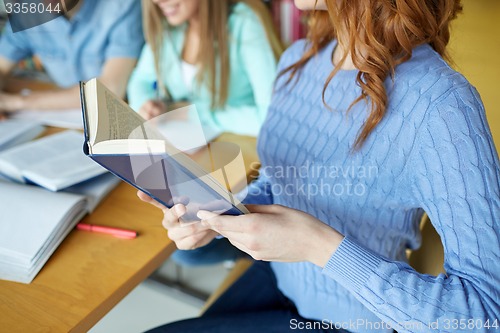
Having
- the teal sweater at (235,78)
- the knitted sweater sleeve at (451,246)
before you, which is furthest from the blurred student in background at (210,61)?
the knitted sweater sleeve at (451,246)

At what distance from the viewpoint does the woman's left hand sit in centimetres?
66

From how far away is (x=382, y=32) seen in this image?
743mm

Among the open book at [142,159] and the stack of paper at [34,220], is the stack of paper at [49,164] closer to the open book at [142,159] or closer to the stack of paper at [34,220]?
the stack of paper at [34,220]

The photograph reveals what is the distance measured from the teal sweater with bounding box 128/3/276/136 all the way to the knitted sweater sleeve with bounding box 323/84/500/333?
0.62m

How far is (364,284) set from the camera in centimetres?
66

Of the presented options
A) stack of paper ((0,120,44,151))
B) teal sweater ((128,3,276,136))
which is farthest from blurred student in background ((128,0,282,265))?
stack of paper ((0,120,44,151))

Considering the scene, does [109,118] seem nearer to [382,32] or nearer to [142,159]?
[142,159]

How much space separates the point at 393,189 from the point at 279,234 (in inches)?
8.2

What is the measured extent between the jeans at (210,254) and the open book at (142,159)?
0.41 m

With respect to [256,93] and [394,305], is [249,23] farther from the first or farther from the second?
[394,305]

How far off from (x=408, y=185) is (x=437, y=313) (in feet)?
0.62

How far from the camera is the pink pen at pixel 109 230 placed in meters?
0.85

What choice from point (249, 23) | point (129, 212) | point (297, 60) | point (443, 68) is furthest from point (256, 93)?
point (443, 68)

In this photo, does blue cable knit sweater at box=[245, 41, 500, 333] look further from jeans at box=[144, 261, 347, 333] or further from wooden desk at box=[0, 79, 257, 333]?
wooden desk at box=[0, 79, 257, 333]
